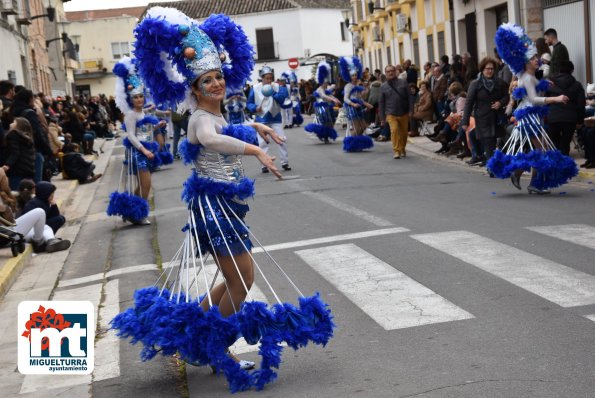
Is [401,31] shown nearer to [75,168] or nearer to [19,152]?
[75,168]

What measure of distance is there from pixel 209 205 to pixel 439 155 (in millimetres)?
16031

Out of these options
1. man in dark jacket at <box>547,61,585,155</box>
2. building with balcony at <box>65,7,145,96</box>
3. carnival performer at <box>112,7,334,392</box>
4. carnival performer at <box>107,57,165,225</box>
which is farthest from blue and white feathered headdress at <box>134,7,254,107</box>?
building with balcony at <box>65,7,145,96</box>

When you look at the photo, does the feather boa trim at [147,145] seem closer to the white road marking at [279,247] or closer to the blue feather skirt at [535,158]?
the white road marking at [279,247]

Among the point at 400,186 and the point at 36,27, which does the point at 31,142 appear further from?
the point at 36,27

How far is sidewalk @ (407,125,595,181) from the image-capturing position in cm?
1552

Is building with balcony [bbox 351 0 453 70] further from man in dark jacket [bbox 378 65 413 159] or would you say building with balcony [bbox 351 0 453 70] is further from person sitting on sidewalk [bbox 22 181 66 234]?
person sitting on sidewalk [bbox 22 181 66 234]

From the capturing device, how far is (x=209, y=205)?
20.7 ft

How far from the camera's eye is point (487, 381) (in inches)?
218

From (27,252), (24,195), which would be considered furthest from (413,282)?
(24,195)

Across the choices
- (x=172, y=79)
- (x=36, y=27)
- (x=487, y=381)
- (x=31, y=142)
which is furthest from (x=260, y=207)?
(x=36, y=27)

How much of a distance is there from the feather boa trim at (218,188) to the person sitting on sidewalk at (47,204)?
7.22 metres

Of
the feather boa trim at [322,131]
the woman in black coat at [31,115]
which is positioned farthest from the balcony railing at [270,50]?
the woman in black coat at [31,115]

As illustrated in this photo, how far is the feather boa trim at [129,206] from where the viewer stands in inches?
544

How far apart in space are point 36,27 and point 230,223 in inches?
1620
